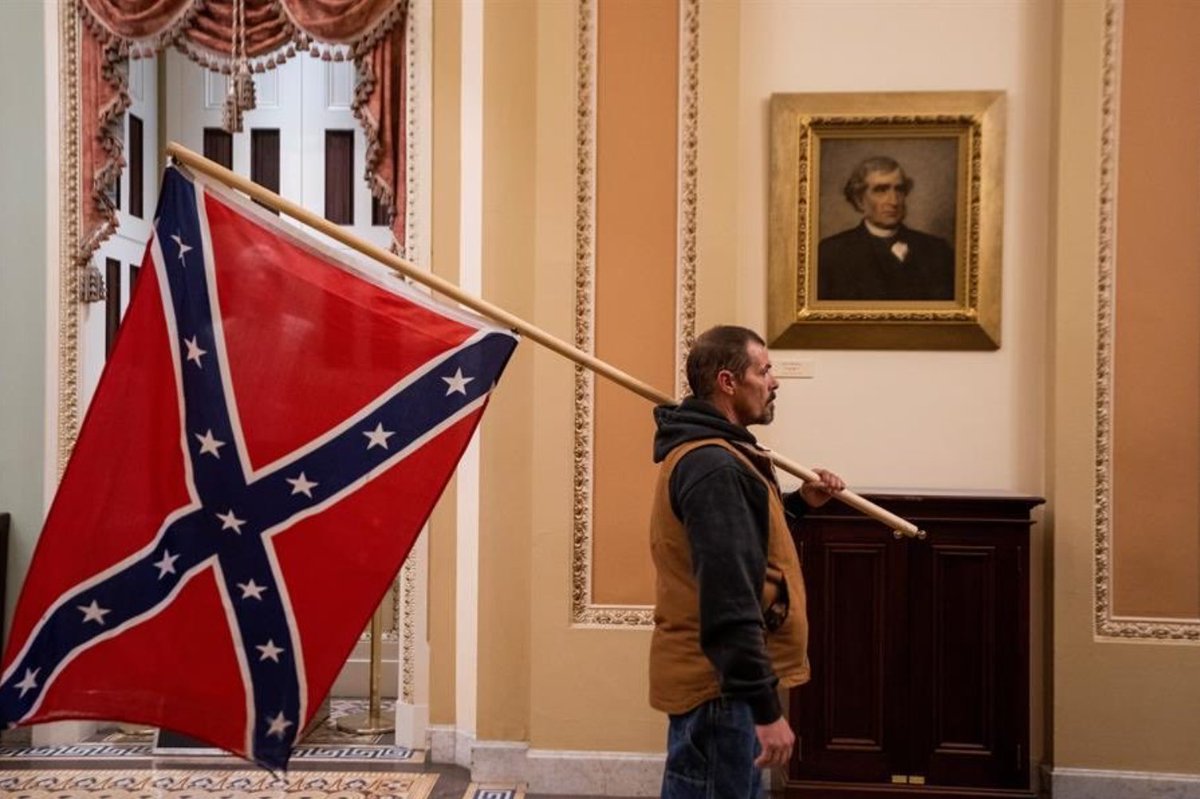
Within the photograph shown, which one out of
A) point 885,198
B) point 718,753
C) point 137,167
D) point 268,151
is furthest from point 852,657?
point 137,167

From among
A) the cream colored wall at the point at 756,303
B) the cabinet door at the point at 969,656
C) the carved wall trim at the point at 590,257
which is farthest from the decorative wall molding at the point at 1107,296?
the carved wall trim at the point at 590,257

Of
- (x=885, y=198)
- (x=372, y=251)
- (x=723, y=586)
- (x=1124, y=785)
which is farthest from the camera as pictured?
(x=885, y=198)

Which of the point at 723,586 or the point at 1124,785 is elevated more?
the point at 723,586

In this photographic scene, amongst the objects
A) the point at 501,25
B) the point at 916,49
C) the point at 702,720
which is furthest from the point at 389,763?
the point at 916,49

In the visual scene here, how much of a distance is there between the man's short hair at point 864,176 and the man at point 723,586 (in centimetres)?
208

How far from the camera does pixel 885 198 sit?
13.4 feet

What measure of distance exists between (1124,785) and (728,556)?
2.77 metres

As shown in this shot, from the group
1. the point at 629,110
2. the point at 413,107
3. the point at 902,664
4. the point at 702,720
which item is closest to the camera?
the point at 702,720

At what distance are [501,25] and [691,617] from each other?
2912 mm

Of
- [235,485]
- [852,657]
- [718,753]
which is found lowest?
[852,657]

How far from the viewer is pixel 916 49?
4102mm

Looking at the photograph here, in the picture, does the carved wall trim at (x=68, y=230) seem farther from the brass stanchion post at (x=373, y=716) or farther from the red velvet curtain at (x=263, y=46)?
the brass stanchion post at (x=373, y=716)

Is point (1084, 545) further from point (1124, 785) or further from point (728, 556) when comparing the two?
point (728, 556)

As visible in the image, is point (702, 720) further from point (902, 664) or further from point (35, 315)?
point (35, 315)
